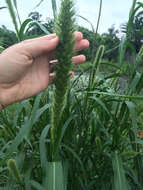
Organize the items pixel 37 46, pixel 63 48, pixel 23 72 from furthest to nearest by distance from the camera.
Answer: pixel 23 72 < pixel 37 46 < pixel 63 48

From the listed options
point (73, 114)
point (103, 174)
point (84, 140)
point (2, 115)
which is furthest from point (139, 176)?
point (2, 115)

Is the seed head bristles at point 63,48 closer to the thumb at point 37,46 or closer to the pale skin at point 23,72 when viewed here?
the thumb at point 37,46

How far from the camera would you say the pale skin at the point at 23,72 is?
101 centimetres

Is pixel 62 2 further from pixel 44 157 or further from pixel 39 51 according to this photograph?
pixel 44 157

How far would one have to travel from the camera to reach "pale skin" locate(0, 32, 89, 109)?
1.01 meters

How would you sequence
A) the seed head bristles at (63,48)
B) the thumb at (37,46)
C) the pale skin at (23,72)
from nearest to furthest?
the seed head bristles at (63,48)
the thumb at (37,46)
the pale skin at (23,72)

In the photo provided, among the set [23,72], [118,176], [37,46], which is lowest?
[118,176]

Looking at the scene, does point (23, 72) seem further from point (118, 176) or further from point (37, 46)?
point (118, 176)

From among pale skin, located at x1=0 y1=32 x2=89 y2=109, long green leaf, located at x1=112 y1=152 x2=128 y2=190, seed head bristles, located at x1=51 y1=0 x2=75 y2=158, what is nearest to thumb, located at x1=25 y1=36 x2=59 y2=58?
pale skin, located at x1=0 y1=32 x2=89 y2=109

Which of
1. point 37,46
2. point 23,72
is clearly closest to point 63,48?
point 37,46

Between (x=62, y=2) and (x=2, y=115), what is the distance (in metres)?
0.67

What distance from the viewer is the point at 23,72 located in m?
1.13

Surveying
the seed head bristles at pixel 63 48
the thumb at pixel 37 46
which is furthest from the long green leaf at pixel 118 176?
the thumb at pixel 37 46

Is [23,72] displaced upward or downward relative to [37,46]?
downward
